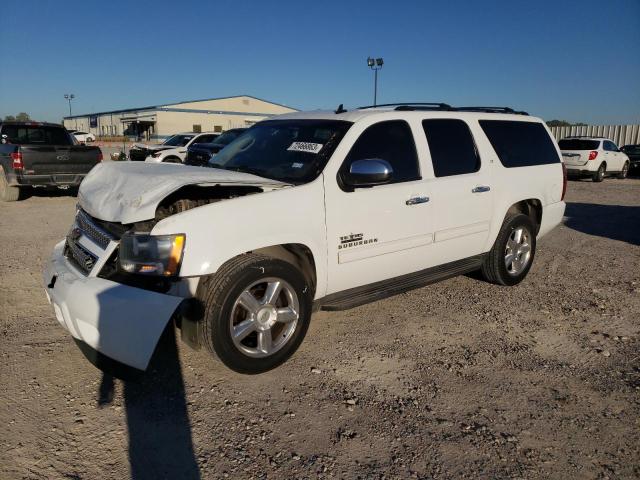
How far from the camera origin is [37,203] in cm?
1126

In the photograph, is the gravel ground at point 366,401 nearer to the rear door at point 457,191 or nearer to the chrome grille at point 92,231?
the rear door at point 457,191

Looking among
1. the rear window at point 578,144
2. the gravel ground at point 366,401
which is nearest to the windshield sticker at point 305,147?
the gravel ground at point 366,401

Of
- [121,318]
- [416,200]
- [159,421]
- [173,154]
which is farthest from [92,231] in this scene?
[173,154]

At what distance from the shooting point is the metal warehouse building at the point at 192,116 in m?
56.0

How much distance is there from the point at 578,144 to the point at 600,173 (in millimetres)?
1443

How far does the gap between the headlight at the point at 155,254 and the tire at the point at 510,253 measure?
3459 millimetres

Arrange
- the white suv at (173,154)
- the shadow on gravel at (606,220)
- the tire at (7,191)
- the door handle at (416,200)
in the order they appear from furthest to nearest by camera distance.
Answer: the white suv at (173,154), the tire at (7,191), the shadow on gravel at (606,220), the door handle at (416,200)

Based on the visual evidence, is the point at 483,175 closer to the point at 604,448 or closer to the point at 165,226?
the point at 604,448

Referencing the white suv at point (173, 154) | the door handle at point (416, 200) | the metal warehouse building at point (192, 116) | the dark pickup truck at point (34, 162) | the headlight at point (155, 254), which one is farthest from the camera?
the metal warehouse building at point (192, 116)

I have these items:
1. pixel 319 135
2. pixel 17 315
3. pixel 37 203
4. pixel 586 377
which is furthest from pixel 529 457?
pixel 37 203

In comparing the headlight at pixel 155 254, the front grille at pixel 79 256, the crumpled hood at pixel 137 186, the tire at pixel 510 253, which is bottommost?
the tire at pixel 510 253

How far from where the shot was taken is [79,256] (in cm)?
345

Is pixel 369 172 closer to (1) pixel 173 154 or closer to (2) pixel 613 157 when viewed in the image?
(1) pixel 173 154

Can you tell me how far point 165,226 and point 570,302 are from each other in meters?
4.16
